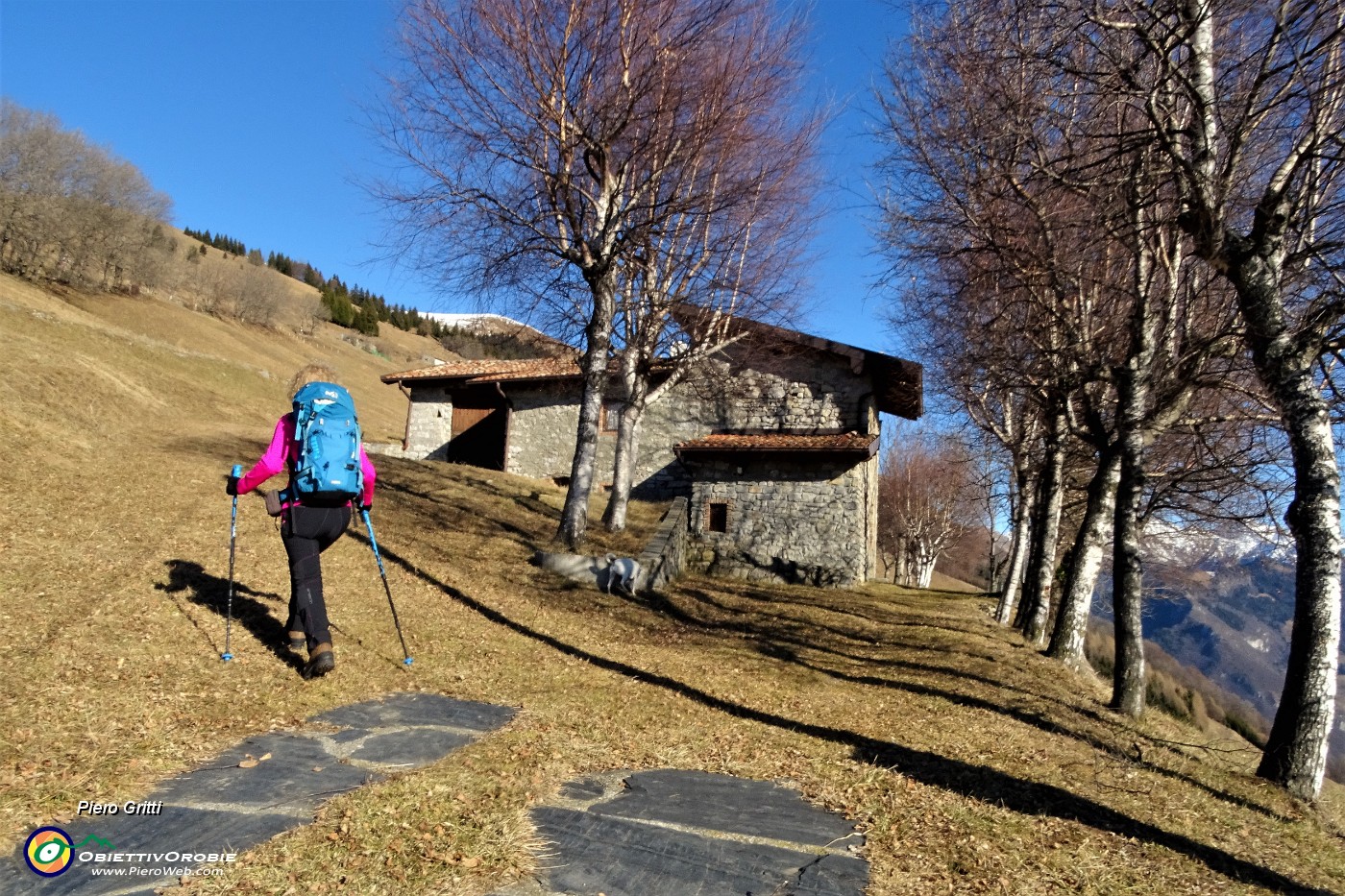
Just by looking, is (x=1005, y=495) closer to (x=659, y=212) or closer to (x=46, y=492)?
(x=659, y=212)

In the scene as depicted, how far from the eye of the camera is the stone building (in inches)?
677

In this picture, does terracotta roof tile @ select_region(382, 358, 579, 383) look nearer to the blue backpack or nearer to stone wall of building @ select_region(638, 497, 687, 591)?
stone wall of building @ select_region(638, 497, 687, 591)

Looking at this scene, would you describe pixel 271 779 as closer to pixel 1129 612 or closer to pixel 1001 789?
pixel 1001 789

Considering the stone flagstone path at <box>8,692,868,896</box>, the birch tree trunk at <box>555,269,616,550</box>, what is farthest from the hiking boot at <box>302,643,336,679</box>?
the birch tree trunk at <box>555,269,616,550</box>

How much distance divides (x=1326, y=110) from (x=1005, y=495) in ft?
57.3

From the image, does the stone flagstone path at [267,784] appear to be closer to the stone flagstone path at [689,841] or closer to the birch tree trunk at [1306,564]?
the stone flagstone path at [689,841]

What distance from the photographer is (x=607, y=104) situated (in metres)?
11.1

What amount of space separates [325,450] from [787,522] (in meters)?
13.2

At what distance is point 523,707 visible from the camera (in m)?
5.41

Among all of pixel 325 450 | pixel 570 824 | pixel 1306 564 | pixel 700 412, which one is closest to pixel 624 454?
pixel 700 412

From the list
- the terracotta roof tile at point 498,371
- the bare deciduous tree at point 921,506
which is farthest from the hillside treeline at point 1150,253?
the bare deciduous tree at point 921,506

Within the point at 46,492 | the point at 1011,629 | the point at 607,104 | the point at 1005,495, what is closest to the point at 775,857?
the point at 46,492

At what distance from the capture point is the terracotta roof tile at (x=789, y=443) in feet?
55.0

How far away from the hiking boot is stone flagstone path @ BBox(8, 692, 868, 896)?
0.60 metres
